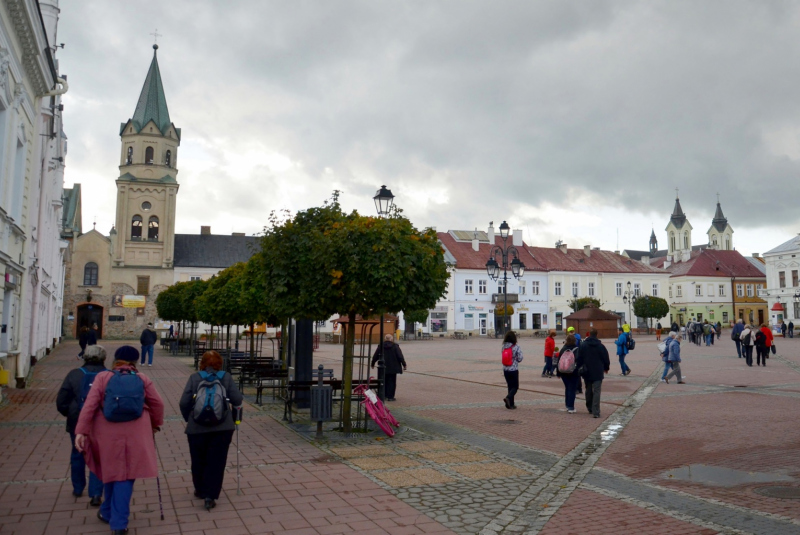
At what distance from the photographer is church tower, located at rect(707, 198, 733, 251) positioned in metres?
124

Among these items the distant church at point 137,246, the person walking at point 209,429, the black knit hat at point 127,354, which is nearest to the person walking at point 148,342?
the person walking at point 209,429

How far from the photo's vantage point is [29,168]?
626 inches

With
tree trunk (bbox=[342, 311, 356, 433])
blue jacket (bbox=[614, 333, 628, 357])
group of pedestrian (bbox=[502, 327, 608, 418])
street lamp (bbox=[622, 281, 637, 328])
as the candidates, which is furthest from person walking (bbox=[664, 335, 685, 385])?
street lamp (bbox=[622, 281, 637, 328])

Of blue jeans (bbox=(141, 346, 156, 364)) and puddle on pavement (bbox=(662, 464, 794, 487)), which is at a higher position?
blue jeans (bbox=(141, 346, 156, 364))

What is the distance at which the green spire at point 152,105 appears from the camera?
60.1 metres

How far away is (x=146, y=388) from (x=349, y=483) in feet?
8.85

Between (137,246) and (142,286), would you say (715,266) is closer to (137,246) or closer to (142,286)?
(142,286)

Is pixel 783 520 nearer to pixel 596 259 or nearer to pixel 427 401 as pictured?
pixel 427 401

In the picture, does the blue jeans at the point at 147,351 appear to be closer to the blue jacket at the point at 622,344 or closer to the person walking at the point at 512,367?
the person walking at the point at 512,367

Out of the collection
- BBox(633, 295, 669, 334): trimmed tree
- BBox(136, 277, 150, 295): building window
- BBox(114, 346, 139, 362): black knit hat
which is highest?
BBox(136, 277, 150, 295): building window

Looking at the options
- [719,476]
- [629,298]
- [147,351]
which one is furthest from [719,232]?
[719,476]

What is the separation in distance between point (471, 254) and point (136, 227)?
1345 inches

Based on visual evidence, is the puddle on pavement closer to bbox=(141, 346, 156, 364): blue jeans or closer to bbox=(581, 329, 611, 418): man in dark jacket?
bbox=(581, 329, 611, 418): man in dark jacket

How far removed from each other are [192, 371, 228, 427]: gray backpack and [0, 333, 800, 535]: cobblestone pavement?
0.90 m
